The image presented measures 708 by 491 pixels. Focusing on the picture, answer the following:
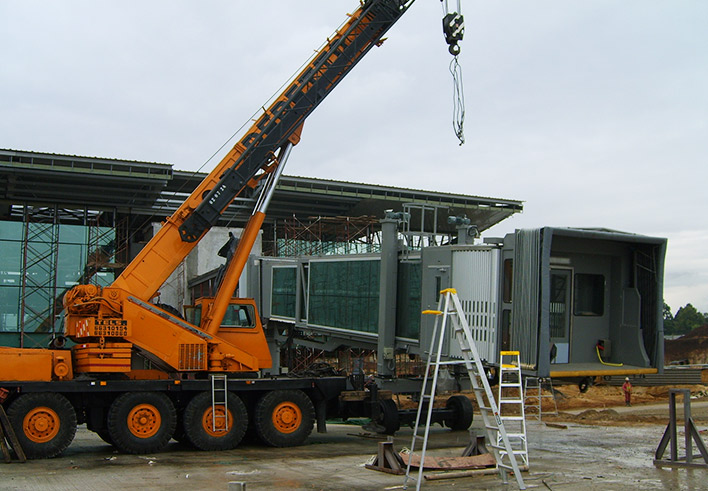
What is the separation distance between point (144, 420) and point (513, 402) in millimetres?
8085

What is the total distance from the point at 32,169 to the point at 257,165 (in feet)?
67.2

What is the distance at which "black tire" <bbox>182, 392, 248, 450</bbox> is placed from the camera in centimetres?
1558

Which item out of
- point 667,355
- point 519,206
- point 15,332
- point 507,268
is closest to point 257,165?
point 507,268

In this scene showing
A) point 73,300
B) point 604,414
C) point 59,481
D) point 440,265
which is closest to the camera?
point 59,481

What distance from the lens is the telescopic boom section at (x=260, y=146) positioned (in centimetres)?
1630

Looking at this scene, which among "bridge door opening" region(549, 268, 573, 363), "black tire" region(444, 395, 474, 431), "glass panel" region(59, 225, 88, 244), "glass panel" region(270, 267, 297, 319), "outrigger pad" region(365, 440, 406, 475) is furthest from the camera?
"glass panel" region(59, 225, 88, 244)

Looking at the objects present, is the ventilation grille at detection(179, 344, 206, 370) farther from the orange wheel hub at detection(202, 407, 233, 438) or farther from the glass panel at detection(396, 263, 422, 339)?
the glass panel at detection(396, 263, 422, 339)

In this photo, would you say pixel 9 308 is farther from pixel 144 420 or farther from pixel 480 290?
pixel 480 290

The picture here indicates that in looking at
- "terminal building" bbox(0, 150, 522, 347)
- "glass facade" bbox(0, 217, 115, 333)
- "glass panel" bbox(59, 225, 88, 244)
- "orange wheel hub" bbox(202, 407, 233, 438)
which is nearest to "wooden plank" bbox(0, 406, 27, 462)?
"orange wheel hub" bbox(202, 407, 233, 438)

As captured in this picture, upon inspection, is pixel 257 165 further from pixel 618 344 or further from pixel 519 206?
pixel 519 206

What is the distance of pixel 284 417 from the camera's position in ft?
54.4

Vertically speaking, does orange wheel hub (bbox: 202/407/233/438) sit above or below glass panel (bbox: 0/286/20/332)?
below

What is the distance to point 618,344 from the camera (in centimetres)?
1378

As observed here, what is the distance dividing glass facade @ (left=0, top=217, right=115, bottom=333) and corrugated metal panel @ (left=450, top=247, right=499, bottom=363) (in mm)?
26273
